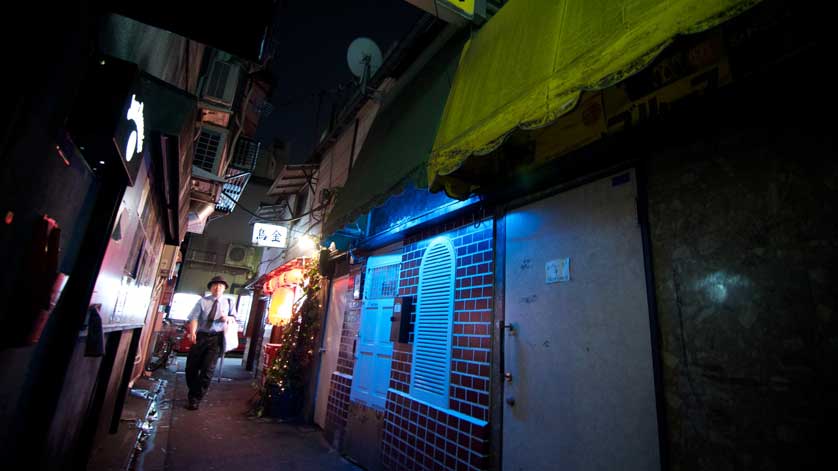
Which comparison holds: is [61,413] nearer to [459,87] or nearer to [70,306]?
[70,306]

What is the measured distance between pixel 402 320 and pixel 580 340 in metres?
2.65

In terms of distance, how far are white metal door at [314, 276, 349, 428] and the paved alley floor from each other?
415 millimetres

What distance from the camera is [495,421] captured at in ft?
10.4

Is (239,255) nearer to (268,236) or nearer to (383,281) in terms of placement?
(268,236)

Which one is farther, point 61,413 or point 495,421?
point 495,421

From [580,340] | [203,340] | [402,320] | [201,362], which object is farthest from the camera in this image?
[203,340]

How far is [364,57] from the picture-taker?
7.65 m

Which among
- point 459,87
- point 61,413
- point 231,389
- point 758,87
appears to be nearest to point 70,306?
point 61,413

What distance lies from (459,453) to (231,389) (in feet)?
28.5

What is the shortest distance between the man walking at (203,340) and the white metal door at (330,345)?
215 cm

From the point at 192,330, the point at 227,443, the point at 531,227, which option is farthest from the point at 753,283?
the point at 192,330

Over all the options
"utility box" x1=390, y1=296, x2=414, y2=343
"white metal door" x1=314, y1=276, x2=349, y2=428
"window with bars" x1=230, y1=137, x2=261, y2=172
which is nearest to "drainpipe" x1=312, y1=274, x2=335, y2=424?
"white metal door" x1=314, y1=276, x2=349, y2=428

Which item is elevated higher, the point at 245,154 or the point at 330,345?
the point at 245,154

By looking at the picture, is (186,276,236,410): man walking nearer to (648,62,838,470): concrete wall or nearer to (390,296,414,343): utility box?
(390,296,414,343): utility box
